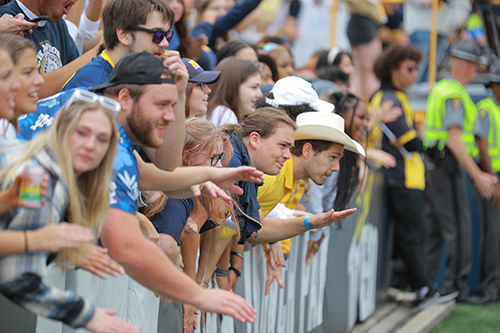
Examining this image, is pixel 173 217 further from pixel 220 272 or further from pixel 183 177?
pixel 220 272

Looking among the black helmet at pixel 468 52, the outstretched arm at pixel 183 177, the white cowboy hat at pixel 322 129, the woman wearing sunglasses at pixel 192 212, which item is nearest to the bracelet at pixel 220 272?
the woman wearing sunglasses at pixel 192 212

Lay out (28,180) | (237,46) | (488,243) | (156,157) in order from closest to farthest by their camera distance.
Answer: (28,180) < (156,157) < (237,46) < (488,243)

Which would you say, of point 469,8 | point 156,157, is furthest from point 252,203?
point 469,8

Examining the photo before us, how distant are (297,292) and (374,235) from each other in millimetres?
2011

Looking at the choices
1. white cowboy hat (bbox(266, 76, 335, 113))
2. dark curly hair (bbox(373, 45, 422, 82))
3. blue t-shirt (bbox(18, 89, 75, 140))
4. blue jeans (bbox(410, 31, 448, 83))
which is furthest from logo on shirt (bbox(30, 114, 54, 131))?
blue jeans (bbox(410, 31, 448, 83))

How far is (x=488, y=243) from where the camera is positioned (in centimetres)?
677

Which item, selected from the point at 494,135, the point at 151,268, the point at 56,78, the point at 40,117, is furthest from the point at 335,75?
the point at 151,268

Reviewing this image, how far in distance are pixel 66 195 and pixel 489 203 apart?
5928 millimetres

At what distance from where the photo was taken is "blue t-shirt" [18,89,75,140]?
2.33 meters

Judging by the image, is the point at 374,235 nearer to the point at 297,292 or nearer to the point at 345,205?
the point at 345,205

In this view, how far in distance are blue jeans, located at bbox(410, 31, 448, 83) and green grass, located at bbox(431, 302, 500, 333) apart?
13.0ft

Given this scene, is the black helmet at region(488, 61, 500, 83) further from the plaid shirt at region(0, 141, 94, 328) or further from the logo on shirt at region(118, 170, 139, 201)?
the plaid shirt at region(0, 141, 94, 328)

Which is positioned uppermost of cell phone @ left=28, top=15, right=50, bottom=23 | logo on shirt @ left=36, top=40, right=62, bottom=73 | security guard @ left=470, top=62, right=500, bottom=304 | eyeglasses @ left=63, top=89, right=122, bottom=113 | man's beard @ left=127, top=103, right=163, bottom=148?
cell phone @ left=28, top=15, right=50, bottom=23

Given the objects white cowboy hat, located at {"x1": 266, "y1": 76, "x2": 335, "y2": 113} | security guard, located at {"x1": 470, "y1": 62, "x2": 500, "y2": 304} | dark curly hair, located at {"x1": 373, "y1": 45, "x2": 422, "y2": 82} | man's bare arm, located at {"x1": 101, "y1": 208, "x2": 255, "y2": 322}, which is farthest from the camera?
security guard, located at {"x1": 470, "y1": 62, "x2": 500, "y2": 304}
